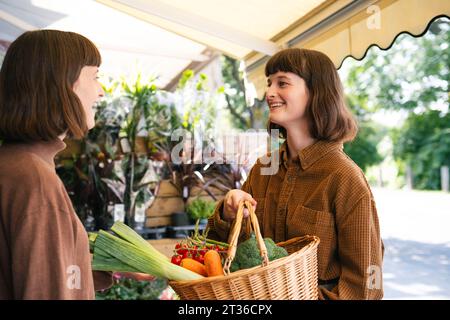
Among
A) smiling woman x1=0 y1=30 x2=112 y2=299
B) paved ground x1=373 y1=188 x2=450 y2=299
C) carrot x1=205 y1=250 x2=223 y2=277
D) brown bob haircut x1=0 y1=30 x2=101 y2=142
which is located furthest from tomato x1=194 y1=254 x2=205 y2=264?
paved ground x1=373 y1=188 x2=450 y2=299

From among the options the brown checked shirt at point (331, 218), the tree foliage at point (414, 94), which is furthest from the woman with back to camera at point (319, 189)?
the tree foliage at point (414, 94)

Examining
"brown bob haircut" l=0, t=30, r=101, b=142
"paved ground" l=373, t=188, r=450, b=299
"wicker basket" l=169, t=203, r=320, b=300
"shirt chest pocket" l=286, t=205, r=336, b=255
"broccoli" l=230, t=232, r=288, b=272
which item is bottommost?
"paved ground" l=373, t=188, r=450, b=299

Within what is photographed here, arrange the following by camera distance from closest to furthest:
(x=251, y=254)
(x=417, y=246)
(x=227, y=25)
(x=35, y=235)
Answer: (x=35, y=235)
(x=251, y=254)
(x=227, y=25)
(x=417, y=246)

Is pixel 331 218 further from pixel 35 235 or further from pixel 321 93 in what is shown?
pixel 35 235

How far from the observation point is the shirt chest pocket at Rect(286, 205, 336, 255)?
1.31 m

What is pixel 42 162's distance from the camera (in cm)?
92

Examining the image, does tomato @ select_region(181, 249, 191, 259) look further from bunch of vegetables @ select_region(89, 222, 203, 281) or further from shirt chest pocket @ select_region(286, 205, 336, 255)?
shirt chest pocket @ select_region(286, 205, 336, 255)

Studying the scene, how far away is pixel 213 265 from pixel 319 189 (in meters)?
0.43

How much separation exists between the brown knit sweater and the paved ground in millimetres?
5241

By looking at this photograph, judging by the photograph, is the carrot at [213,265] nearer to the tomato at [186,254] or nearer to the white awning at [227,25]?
the tomato at [186,254]

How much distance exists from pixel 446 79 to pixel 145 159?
19.9 feet

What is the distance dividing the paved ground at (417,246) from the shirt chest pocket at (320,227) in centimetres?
458

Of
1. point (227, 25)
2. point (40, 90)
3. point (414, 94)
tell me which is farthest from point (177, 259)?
point (414, 94)

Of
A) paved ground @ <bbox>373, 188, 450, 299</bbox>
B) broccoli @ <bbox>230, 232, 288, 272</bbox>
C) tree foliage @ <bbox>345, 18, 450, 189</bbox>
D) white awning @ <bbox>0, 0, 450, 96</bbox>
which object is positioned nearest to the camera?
broccoli @ <bbox>230, 232, 288, 272</bbox>
